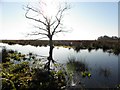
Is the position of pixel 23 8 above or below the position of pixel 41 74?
above

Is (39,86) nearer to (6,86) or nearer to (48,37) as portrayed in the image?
(6,86)

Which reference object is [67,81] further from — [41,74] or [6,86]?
[6,86]

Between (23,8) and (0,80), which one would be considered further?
(23,8)

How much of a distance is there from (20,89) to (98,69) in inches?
251

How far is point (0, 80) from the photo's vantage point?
9.63 meters

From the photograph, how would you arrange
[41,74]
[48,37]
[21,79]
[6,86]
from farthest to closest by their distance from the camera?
[48,37], [41,74], [21,79], [6,86]

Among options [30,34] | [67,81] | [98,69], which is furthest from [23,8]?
[67,81]

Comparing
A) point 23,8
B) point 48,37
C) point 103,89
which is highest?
point 23,8

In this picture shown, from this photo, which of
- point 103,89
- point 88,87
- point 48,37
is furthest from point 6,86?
point 48,37

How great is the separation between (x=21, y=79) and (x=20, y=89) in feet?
4.63

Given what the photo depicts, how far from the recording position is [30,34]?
88.0 feet

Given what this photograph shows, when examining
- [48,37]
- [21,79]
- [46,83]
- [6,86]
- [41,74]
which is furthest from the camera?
[48,37]

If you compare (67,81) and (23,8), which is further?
(23,8)

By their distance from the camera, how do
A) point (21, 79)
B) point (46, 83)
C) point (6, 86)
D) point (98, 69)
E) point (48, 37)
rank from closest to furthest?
1. point (6, 86)
2. point (46, 83)
3. point (21, 79)
4. point (98, 69)
5. point (48, 37)
